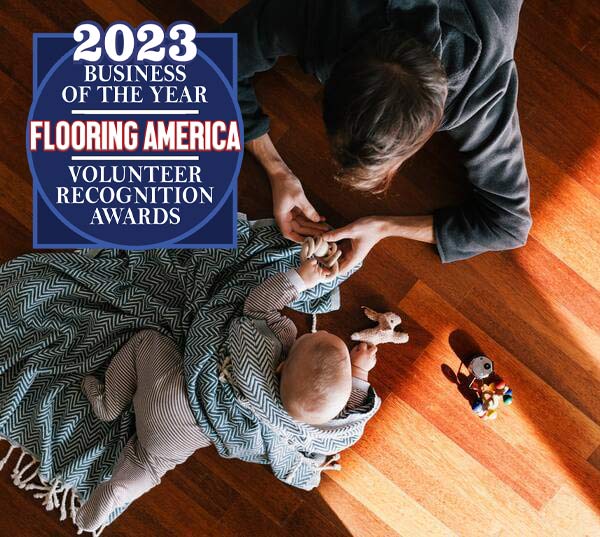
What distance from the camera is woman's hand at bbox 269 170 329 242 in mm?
1066

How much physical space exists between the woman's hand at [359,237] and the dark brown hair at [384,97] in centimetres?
36

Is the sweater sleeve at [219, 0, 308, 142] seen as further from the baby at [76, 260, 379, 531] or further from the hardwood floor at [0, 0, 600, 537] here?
the baby at [76, 260, 379, 531]

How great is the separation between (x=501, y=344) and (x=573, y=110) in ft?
1.48

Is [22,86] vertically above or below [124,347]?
above

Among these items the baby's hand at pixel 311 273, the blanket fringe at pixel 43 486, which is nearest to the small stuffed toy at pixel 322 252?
the baby's hand at pixel 311 273

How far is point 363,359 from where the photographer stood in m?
1.07

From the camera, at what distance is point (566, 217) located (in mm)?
1101

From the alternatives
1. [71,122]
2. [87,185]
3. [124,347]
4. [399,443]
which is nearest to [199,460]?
[124,347]

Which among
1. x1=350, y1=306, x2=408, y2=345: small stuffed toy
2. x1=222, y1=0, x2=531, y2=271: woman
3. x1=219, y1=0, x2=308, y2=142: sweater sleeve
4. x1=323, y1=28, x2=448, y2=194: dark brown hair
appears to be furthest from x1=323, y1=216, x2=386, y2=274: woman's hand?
x1=323, y1=28, x2=448, y2=194: dark brown hair

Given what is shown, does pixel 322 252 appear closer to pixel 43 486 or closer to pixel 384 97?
pixel 384 97

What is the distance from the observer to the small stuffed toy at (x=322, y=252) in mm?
1008

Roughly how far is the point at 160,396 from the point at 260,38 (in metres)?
0.60

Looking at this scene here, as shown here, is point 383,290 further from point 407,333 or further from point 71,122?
point 71,122

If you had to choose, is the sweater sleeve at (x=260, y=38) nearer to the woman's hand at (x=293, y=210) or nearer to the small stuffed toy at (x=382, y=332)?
the woman's hand at (x=293, y=210)
